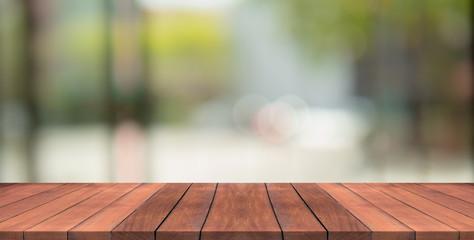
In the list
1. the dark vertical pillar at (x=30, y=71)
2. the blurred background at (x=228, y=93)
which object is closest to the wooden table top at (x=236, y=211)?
the blurred background at (x=228, y=93)

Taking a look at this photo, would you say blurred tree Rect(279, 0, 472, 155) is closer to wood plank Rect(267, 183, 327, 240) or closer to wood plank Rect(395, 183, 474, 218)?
wood plank Rect(395, 183, 474, 218)

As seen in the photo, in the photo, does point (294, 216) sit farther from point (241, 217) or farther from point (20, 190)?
point (20, 190)

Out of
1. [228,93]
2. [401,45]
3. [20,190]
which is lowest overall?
[20,190]

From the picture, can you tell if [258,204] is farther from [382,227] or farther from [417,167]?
[417,167]

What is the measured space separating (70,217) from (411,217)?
1.09 metres

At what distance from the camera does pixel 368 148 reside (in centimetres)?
215

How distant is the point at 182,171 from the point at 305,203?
2.54ft

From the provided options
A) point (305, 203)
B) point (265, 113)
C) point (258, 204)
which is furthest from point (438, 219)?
point (265, 113)

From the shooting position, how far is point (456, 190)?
6.31ft

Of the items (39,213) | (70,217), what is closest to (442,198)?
(70,217)

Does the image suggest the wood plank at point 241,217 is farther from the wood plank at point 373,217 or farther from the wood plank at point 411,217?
the wood plank at point 411,217

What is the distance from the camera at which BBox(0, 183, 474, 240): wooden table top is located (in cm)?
121

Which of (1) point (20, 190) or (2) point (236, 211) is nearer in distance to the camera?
(2) point (236, 211)

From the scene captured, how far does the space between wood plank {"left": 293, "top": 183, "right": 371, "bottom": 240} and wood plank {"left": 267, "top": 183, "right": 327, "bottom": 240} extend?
0.02 metres
